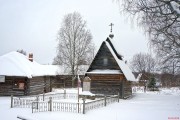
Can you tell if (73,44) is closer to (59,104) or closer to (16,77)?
(16,77)

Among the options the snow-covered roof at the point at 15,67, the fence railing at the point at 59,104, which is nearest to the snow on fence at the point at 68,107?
the fence railing at the point at 59,104

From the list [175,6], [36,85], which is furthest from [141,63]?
[175,6]

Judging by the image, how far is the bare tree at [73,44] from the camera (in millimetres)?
49625

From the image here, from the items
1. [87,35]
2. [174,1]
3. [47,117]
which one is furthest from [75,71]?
[174,1]

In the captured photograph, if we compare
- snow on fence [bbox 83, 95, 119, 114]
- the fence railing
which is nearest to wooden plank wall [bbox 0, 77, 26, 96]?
the fence railing

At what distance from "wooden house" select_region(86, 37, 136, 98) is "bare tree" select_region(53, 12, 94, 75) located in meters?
15.9

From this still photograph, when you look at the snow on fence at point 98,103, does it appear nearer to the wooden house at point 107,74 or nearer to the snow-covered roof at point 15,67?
the wooden house at point 107,74

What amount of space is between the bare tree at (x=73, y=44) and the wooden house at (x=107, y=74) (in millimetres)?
15919

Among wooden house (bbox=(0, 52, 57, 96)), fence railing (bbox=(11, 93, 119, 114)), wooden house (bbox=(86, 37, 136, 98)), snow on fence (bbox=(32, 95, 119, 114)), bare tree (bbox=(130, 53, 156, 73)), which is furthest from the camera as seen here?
bare tree (bbox=(130, 53, 156, 73))

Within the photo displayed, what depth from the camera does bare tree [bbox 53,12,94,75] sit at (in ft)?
163

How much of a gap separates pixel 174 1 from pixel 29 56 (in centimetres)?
3311

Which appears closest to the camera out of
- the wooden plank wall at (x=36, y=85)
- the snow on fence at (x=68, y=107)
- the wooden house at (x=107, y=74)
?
the snow on fence at (x=68, y=107)

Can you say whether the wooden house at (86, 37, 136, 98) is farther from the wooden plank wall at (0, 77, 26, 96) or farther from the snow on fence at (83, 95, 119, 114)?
the wooden plank wall at (0, 77, 26, 96)

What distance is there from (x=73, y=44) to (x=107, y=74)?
18.1 meters
